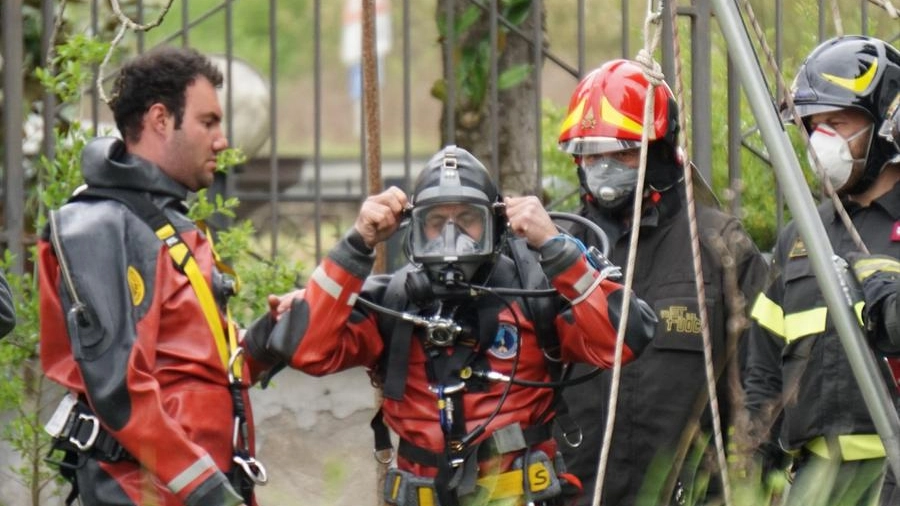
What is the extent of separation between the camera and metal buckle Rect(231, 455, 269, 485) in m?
4.54

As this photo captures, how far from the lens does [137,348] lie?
4.33m

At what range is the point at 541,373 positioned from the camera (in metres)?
4.30

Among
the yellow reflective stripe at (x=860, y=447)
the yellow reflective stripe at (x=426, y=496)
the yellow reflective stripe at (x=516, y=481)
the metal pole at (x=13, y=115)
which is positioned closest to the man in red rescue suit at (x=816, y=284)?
the yellow reflective stripe at (x=860, y=447)

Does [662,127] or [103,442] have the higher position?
[662,127]

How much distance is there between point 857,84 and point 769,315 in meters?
0.67

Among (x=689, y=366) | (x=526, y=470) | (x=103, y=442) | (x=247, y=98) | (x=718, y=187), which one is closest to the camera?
(x=526, y=470)

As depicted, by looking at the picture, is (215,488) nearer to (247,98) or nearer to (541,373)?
(541,373)

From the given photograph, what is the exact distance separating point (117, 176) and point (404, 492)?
1152 millimetres

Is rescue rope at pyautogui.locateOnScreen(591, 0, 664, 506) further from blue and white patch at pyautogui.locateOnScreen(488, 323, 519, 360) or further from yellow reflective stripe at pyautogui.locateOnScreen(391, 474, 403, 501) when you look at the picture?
yellow reflective stripe at pyautogui.locateOnScreen(391, 474, 403, 501)

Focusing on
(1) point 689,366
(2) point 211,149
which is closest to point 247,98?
(2) point 211,149

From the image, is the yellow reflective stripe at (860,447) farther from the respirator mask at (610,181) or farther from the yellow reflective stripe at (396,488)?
the yellow reflective stripe at (396,488)

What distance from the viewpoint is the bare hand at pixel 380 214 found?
4211 millimetres

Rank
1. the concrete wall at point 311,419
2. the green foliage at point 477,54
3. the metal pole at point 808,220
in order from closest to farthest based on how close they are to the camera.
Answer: the metal pole at point 808,220
the concrete wall at point 311,419
the green foliage at point 477,54

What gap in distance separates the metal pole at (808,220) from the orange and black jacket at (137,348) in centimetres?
162
